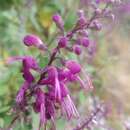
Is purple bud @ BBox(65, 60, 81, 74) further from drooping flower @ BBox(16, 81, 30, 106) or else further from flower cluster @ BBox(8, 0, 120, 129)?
drooping flower @ BBox(16, 81, 30, 106)

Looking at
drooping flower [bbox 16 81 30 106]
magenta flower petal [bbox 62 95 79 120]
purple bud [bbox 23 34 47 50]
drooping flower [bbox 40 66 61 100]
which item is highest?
purple bud [bbox 23 34 47 50]

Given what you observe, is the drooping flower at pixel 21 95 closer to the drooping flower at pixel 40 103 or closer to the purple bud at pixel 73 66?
the drooping flower at pixel 40 103

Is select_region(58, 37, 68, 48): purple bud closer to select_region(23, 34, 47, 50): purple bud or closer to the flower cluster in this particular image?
the flower cluster

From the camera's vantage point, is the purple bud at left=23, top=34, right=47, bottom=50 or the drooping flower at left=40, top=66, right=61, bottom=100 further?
the purple bud at left=23, top=34, right=47, bottom=50

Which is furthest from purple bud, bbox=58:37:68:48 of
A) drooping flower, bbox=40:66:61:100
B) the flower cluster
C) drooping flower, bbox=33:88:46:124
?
drooping flower, bbox=33:88:46:124

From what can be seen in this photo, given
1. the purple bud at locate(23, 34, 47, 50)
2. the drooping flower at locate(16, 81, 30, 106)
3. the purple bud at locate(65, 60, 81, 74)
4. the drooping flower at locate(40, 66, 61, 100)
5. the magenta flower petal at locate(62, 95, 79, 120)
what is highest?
the purple bud at locate(23, 34, 47, 50)

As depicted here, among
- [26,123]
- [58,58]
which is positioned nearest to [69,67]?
[58,58]

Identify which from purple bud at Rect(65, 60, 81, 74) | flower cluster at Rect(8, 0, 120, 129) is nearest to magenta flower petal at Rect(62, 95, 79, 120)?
flower cluster at Rect(8, 0, 120, 129)

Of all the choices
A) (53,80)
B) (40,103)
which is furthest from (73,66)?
(40,103)

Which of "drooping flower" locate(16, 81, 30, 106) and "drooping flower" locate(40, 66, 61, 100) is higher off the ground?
"drooping flower" locate(40, 66, 61, 100)

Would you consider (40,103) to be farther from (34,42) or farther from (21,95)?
(34,42)

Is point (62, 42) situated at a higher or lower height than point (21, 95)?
higher
